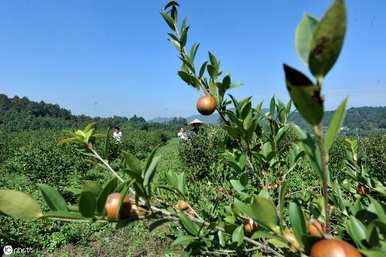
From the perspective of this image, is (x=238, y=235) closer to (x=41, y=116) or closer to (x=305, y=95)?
(x=305, y=95)

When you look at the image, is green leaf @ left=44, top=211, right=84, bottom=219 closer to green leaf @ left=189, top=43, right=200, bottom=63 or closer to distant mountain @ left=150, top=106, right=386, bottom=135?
distant mountain @ left=150, top=106, right=386, bottom=135

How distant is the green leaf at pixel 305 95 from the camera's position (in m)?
0.34

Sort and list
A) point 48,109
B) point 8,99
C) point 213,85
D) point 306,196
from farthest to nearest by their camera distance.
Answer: point 48,109 → point 8,99 → point 306,196 → point 213,85

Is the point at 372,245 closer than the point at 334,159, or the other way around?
the point at 372,245

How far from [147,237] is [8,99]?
59541 millimetres

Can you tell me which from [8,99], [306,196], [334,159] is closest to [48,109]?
[8,99]

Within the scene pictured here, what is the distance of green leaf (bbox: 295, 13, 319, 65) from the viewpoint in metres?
0.36

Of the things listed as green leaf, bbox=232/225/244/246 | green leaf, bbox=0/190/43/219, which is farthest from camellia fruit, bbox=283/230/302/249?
green leaf, bbox=0/190/43/219

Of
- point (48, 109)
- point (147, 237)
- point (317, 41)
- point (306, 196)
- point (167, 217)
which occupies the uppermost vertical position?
point (48, 109)

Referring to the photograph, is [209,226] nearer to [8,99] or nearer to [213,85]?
[213,85]

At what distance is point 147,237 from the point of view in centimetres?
509

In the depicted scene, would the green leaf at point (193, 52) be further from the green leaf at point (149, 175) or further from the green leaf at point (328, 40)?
the green leaf at point (328, 40)

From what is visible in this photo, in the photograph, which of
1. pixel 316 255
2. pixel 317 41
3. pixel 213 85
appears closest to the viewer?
pixel 317 41

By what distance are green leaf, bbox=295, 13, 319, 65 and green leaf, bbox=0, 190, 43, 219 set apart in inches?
19.5
